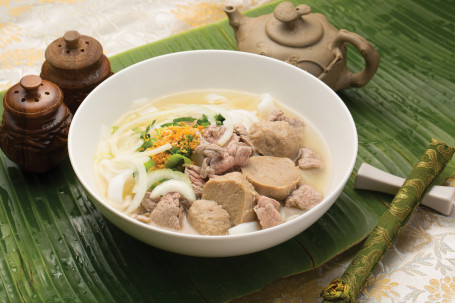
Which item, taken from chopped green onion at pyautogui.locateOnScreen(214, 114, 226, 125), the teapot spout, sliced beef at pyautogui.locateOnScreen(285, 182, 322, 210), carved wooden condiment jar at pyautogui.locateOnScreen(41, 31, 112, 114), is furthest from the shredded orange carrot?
the teapot spout

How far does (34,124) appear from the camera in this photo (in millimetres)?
2551

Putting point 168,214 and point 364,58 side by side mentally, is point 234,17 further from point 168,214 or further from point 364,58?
point 168,214

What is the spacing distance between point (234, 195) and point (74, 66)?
1.21m

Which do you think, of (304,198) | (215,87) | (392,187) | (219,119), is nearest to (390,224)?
(392,187)

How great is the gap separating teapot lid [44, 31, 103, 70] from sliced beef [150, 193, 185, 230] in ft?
3.39

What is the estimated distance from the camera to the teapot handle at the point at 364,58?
3047 millimetres

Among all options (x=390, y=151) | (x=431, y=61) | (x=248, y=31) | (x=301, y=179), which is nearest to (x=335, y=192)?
(x=301, y=179)

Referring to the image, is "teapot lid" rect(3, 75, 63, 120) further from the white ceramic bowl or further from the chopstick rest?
the chopstick rest

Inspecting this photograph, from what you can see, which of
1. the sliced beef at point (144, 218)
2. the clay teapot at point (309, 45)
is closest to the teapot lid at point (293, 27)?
the clay teapot at point (309, 45)

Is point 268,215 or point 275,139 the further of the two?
point 275,139

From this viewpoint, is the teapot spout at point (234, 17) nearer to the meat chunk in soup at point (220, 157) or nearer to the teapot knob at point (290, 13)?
the teapot knob at point (290, 13)

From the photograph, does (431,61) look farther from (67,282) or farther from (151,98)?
(67,282)

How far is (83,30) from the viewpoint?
4.12 m

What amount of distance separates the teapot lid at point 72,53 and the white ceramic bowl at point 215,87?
→ 0.22 meters
